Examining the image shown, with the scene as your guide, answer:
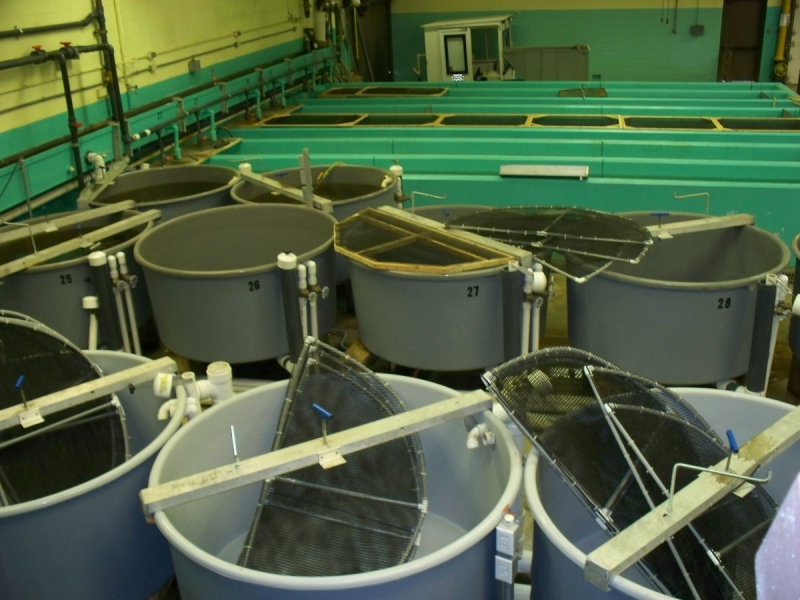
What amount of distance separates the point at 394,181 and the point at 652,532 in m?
2.85

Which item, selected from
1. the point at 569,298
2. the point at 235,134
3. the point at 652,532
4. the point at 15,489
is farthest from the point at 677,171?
the point at 15,489

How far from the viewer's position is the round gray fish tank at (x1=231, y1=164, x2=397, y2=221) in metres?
4.14

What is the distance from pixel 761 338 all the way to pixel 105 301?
2.53m

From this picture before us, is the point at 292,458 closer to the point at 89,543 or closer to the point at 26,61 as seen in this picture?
the point at 89,543

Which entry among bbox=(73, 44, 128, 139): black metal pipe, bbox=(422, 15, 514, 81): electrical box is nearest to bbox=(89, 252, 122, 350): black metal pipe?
bbox=(73, 44, 128, 139): black metal pipe

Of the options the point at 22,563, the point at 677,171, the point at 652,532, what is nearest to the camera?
the point at 652,532

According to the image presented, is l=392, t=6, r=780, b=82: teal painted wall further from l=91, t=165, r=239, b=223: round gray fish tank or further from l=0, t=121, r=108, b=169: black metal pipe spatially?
l=0, t=121, r=108, b=169: black metal pipe

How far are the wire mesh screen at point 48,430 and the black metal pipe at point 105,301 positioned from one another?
85 centimetres

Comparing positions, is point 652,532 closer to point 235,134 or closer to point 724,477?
point 724,477

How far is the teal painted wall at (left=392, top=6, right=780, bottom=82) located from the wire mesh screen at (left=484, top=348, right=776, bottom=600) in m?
8.44

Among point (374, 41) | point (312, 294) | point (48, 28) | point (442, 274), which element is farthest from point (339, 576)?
point (374, 41)

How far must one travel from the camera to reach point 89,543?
1.86 m

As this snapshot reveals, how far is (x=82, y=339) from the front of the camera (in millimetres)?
3156

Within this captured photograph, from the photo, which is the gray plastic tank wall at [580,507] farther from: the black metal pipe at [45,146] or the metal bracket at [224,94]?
the metal bracket at [224,94]
